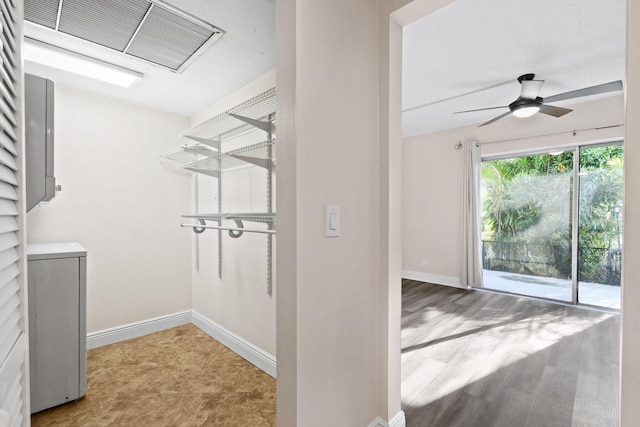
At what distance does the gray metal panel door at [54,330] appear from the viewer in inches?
66.7

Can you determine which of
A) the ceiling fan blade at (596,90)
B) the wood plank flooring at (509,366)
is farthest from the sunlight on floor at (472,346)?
the ceiling fan blade at (596,90)

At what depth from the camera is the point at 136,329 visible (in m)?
2.74

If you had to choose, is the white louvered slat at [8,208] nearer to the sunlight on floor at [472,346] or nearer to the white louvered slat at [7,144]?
the white louvered slat at [7,144]

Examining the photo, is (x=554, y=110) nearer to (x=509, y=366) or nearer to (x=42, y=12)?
(x=509, y=366)

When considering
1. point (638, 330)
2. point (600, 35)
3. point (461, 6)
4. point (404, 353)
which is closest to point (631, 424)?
point (638, 330)

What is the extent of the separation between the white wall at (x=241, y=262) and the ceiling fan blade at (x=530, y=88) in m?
2.35

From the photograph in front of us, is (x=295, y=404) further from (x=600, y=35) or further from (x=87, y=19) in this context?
(x=600, y=35)

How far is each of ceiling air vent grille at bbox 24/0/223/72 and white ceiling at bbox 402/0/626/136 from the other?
4.83 ft

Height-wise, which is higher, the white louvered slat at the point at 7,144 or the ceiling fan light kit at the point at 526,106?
the ceiling fan light kit at the point at 526,106

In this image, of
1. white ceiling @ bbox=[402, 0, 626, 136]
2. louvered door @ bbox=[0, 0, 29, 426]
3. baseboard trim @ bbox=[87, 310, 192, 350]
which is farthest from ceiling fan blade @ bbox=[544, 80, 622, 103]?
baseboard trim @ bbox=[87, 310, 192, 350]

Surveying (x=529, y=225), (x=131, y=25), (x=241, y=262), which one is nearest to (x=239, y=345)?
(x=241, y=262)

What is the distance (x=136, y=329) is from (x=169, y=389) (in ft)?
3.51

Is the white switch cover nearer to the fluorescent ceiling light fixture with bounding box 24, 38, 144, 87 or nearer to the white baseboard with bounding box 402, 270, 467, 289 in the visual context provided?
the fluorescent ceiling light fixture with bounding box 24, 38, 144, 87

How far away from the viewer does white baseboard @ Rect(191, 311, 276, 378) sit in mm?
2155
